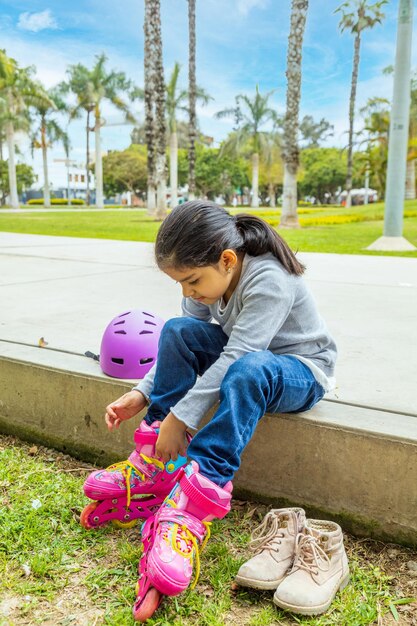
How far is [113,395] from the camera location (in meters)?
2.51

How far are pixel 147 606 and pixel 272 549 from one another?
42 cm

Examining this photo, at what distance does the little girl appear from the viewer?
1.81m

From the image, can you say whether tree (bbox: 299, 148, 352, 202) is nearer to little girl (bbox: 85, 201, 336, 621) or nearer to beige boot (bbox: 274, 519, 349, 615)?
little girl (bbox: 85, 201, 336, 621)

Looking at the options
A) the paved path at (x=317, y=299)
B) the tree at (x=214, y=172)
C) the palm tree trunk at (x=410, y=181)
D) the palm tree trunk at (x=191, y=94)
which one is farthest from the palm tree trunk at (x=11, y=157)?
the paved path at (x=317, y=299)

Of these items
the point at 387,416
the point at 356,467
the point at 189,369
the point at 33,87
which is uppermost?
the point at 33,87

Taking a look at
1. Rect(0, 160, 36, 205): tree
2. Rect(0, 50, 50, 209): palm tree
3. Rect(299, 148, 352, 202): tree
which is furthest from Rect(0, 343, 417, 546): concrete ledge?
Rect(0, 160, 36, 205): tree

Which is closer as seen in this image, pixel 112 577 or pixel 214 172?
pixel 112 577

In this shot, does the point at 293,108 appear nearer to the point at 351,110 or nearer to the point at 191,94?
the point at 191,94

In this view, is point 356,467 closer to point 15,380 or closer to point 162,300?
point 15,380

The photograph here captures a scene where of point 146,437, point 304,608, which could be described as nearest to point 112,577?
point 146,437

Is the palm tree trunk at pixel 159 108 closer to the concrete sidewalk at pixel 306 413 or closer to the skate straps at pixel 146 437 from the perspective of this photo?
the concrete sidewalk at pixel 306 413

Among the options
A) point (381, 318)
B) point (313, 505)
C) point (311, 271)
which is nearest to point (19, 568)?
point (313, 505)

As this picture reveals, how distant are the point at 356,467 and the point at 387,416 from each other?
0.71ft

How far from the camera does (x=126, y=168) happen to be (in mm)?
60656
